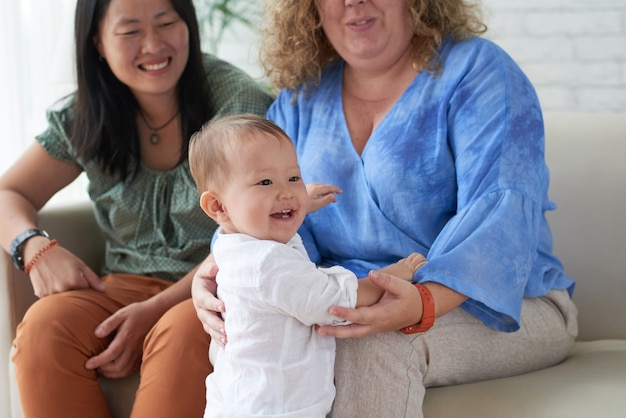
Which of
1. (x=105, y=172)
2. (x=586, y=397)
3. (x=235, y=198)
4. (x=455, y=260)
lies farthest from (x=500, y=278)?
(x=105, y=172)

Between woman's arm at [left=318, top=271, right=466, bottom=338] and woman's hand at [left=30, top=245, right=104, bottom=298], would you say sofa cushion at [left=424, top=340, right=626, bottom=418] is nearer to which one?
woman's arm at [left=318, top=271, right=466, bottom=338]

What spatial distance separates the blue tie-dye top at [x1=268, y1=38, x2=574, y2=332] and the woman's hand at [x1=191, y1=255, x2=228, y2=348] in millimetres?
263

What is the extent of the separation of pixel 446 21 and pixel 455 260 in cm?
56

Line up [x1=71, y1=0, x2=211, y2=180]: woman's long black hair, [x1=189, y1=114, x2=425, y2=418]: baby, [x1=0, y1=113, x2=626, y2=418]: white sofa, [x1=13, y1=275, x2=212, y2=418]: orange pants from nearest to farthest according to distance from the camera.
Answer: [x1=189, y1=114, x2=425, y2=418]: baby
[x1=13, y1=275, x2=212, y2=418]: orange pants
[x1=0, y1=113, x2=626, y2=418]: white sofa
[x1=71, y1=0, x2=211, y2=180]: woman's long black hair

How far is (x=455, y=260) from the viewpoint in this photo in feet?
4.49

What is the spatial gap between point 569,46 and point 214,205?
2.39m

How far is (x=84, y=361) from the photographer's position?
1679 mm

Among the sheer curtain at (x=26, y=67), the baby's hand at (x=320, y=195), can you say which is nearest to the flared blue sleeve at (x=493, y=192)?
the baby's hand at (x=320, y=195)

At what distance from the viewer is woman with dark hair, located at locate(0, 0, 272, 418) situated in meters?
1.69

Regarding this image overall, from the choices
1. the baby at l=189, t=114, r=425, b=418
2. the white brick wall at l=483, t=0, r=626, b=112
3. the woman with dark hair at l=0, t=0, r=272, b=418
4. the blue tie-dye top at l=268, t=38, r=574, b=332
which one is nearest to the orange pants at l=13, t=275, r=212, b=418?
the woman with dark hair at l=0, t=0, r=272, b=418

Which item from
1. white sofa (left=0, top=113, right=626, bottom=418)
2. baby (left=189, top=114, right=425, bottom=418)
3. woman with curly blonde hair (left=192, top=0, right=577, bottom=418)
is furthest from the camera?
white sofa (left=0, top=113, right=626, bottom=418)

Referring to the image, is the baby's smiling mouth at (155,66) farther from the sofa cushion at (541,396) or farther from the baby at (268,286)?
the sofa cushion at (541,396)

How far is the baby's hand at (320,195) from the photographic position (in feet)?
5.10

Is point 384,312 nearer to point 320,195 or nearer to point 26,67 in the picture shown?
point 320,195
